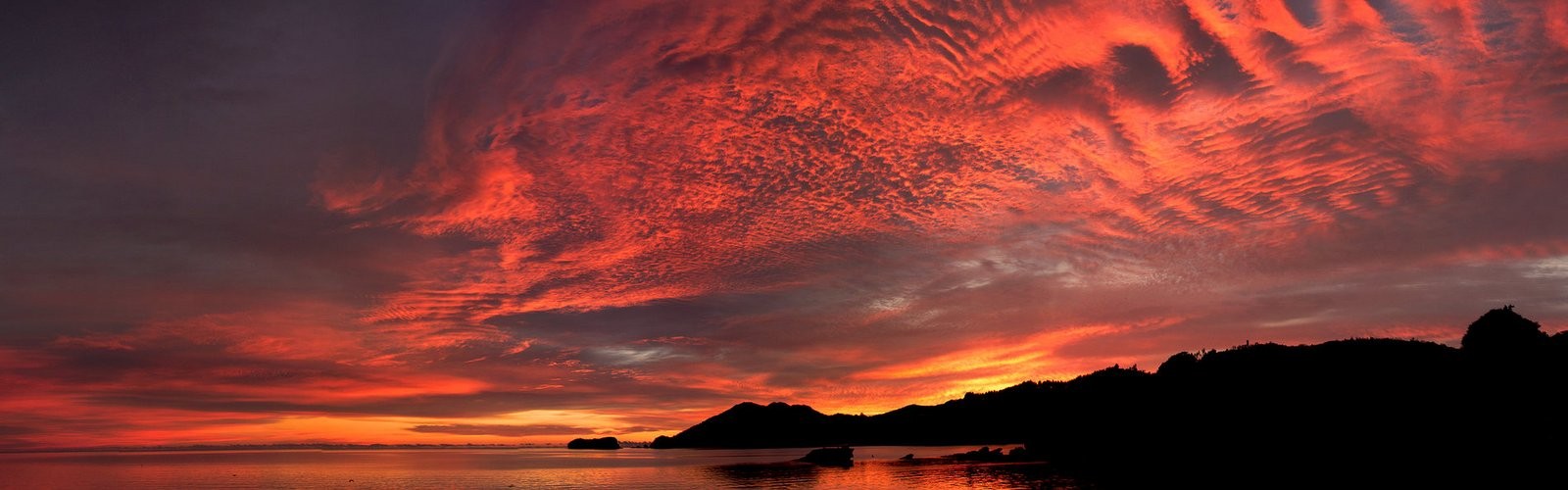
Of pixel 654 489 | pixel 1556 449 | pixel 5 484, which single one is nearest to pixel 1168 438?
pixel 1556 449

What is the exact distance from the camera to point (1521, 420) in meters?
104

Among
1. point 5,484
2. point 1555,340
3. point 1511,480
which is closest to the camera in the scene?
point 1511,480

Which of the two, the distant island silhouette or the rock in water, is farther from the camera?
the rock in water

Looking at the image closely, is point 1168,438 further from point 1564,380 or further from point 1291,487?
point 1291,487

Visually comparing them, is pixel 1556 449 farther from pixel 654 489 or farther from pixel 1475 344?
pixel 654 489

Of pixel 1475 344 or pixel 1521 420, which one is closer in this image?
pixel 1521 420

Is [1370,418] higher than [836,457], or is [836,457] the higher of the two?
[1370,418]

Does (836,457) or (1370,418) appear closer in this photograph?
(1370,418)

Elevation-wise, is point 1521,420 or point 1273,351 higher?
point 1273,351

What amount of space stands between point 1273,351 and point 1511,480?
96.7m

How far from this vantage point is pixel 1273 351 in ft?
538

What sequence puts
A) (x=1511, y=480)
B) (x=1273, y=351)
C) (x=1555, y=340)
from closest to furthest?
(x=1511, y=480) < (x=1555, y=340) < (x=1273, y=351)

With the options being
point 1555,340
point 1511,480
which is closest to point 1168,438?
point 1555,340

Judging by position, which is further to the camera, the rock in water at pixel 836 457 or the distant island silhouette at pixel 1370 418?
the rock in water at pixel 836 457
